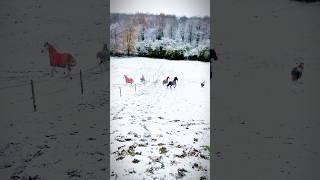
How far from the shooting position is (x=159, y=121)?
227 centimetres

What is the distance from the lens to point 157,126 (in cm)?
226

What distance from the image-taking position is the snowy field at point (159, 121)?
2203 mm

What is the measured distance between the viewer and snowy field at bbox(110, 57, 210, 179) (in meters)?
2.20
